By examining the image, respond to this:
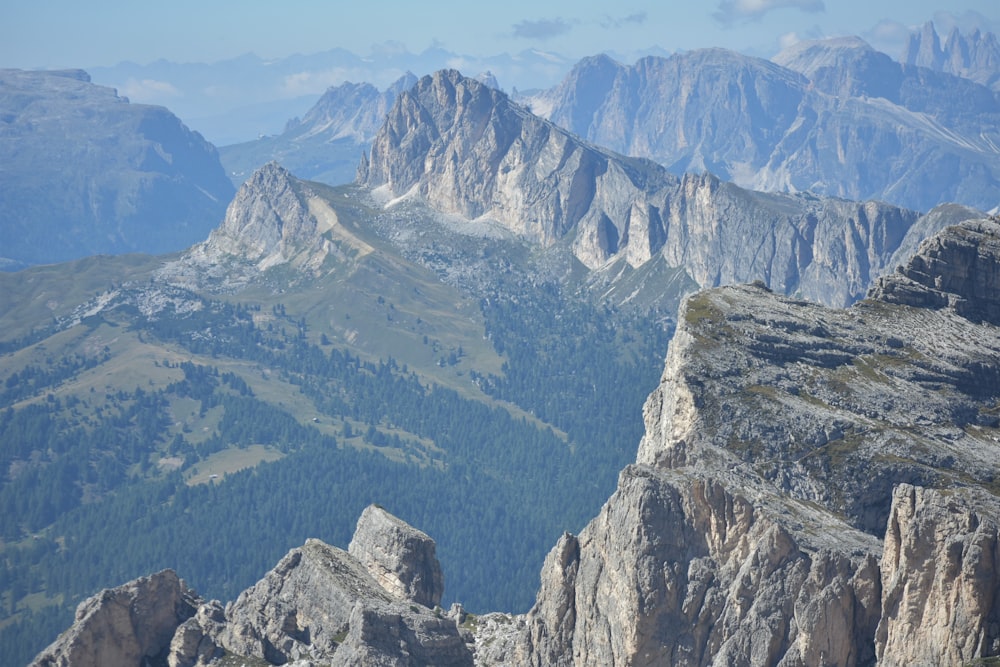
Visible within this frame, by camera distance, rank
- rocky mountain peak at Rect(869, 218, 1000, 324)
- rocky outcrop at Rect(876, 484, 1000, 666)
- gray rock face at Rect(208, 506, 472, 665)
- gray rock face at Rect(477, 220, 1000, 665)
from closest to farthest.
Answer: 1. rocky outcrop at Rect(876, 484, 1000, 666)
2. gray rock face at Rect(477, 220, 1000, 665)
3. gray rock face at Rect(208, 506, 472, 665)
4. rocky mountain peak at Rect(869, 218, 1000, 324)

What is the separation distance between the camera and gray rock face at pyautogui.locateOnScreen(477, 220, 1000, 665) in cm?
10219

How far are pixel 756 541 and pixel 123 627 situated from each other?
51.0 meters

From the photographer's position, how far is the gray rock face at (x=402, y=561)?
447 feet

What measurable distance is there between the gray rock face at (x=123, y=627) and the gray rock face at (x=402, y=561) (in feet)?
54.9

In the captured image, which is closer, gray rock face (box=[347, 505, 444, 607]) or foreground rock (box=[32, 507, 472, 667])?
foreground rock (box=[32, 507, 472, 667])

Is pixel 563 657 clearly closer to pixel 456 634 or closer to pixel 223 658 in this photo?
pixel 456 634

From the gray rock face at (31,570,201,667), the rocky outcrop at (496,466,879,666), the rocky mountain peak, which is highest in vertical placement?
the rocky mountain peak

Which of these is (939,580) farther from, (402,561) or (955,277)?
(955,277)

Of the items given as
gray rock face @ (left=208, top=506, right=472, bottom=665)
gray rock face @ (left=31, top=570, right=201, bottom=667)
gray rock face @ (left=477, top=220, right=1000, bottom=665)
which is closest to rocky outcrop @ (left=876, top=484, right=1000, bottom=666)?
gray rock face @ (left=477, top=220, right=1000, bottom=665)

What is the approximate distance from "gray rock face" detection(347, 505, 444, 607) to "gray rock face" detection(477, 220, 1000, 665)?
7065mm

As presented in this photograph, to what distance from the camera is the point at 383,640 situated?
372ft

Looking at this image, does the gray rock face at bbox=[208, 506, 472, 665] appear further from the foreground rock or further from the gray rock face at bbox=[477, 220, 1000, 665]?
the gray rock face at bbox=[477, 220, 1000, 665]

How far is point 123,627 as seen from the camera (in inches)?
5030

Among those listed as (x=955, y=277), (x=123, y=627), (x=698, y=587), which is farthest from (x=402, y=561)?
(x=955, y=277)
